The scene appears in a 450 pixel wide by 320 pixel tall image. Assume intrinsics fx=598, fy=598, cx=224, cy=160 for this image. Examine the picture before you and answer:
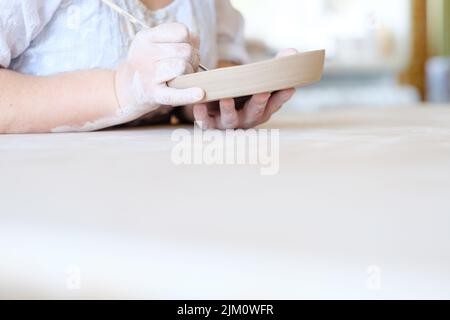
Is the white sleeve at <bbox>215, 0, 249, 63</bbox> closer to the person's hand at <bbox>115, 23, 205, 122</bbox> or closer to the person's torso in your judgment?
the person's torso

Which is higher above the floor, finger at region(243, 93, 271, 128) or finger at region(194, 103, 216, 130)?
finger at region(243, 93, 271, 128)

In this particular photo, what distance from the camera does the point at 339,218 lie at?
30 centimetres

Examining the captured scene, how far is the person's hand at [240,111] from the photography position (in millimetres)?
659

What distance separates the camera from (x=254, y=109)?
688mm

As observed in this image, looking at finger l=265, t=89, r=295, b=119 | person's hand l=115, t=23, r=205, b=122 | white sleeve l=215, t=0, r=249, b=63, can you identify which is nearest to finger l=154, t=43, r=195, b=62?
person's hand l=115, t=23, r=205, b=122

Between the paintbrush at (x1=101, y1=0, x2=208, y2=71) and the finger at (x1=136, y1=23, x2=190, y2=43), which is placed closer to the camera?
the finger at (x1=136, y1=23, x2=190, y2=43)

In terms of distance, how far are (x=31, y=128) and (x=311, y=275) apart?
0.52m

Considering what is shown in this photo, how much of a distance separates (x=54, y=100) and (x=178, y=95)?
6.7 inches

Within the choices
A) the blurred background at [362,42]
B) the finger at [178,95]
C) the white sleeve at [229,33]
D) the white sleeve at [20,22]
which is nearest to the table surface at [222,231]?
the finger at [178,95]

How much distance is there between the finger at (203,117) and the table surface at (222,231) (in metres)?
0.26

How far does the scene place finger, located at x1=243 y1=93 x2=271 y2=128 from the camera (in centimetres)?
65

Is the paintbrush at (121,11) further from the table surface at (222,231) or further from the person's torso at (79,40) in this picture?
the table surface at (222,231)

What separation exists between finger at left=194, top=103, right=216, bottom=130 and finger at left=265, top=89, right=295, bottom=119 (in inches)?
2.7

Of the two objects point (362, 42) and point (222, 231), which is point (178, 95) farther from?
point (362, 42)
